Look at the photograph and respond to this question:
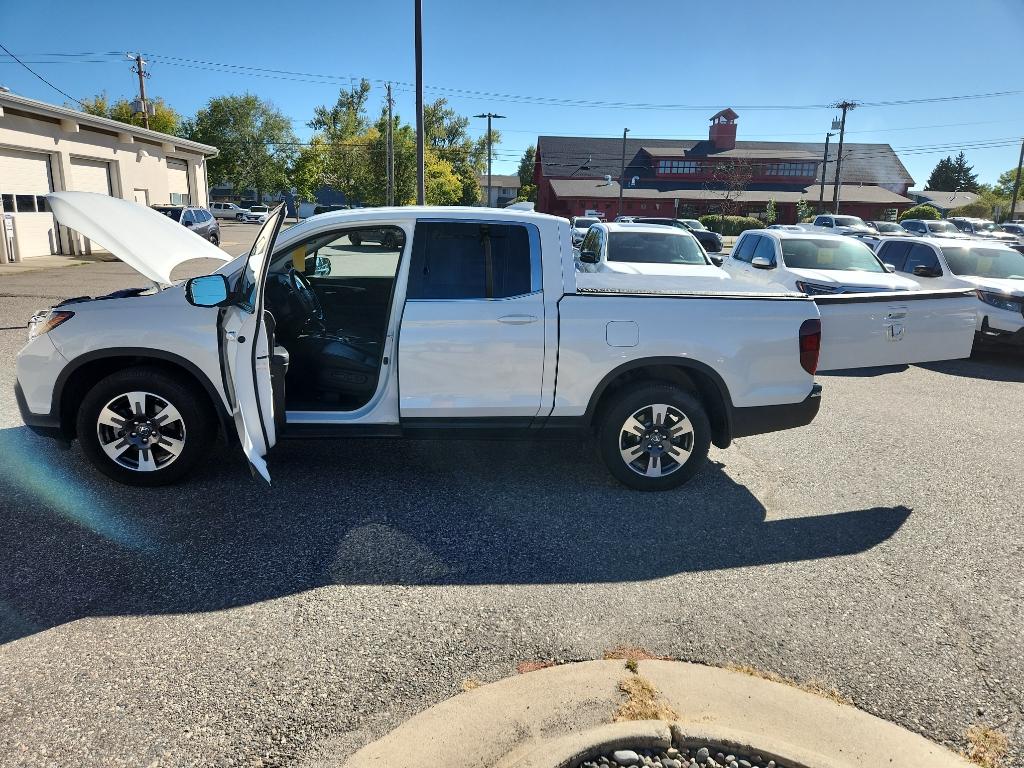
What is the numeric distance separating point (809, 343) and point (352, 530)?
315 centimetres

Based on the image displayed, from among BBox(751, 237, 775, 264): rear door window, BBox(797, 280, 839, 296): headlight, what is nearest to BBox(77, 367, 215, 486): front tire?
BBox(797, 280, 839, 296): headlight

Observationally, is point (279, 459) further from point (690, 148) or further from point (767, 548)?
point (690, 148)

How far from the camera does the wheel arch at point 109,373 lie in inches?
177

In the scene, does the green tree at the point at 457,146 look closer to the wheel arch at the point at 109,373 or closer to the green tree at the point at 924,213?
the green tree at the point at 924,213

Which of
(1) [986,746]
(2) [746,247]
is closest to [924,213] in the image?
(2) [746,247]

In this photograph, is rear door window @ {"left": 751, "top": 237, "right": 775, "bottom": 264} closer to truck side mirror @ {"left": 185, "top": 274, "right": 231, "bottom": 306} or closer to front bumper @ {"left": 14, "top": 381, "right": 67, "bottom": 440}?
truck side mirror @ {"left": 185, "top": 274, "right": 231, "bottom": 306}

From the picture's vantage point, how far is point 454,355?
181 inches

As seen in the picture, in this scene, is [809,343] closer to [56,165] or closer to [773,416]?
[773,416]

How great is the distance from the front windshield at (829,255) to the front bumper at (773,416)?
21.0ft

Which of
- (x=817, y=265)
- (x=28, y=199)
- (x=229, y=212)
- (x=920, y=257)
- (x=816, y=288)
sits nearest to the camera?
(x=816, y=288)

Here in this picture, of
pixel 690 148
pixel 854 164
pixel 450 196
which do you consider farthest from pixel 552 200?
pixel 854 164

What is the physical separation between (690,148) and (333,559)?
225 ft

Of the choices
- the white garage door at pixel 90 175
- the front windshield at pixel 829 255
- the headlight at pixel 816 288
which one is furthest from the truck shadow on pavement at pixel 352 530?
the white garage door at pixel 90 175

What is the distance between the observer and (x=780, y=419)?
494 centimetres
